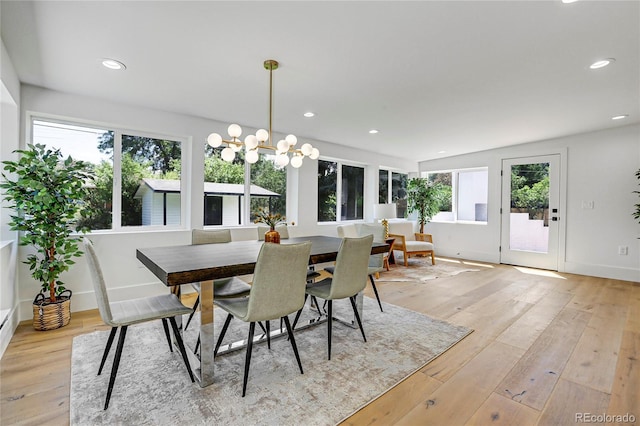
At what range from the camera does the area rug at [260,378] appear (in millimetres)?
1737

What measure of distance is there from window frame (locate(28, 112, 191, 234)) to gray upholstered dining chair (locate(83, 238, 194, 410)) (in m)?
1.78

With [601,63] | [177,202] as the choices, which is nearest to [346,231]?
[177,202]

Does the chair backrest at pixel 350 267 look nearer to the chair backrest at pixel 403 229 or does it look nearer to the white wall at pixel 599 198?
the chair backrest at pixel 403 229

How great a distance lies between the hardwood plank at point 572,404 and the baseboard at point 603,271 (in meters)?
4.15

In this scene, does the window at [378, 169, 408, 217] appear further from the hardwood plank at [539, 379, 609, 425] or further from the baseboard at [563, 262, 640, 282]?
the hardwood plank at [539, 379, 609, 425]

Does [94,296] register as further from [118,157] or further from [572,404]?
[572,404]

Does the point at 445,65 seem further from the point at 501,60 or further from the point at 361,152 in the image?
the point at 361,152

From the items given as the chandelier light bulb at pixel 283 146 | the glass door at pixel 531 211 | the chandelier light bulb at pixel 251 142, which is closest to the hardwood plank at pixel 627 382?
the chandelier light bulb at pixel 283 146

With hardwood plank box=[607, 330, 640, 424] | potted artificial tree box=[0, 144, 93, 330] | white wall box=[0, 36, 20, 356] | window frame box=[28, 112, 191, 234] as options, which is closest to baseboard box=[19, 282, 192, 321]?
white wall box=[0, 36, 20, 356]

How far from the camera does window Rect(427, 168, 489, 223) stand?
21.7 ft

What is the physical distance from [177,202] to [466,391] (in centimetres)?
371

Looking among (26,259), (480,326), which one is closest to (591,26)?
(480,326)

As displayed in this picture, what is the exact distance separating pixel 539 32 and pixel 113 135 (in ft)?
13.8

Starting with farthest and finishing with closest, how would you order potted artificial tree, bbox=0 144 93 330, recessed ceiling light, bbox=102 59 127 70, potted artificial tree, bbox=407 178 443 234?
1. potted artificial tree, bbox=407 178 443 234
2. potted artificial tree, bbox=0 144 93 330
3. recessed ceiling light, bbox=102 59 127 70
